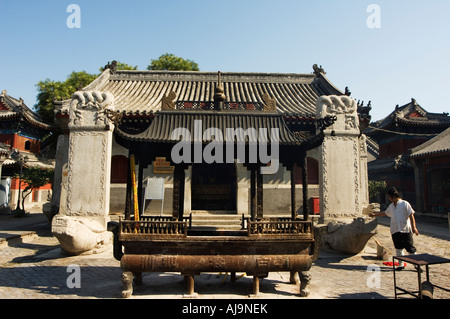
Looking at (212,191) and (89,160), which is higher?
(89,160)

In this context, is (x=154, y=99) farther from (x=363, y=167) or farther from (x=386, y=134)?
(x=386, y=134)

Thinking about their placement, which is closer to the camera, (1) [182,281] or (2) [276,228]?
(2) [276,228]

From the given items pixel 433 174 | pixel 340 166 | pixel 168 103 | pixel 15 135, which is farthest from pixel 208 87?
pixel 433 174

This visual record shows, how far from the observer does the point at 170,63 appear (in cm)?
2719

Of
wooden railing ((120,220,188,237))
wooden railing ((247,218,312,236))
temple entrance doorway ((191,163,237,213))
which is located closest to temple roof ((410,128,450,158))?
temple entrance doorway ((191,163,237,213))

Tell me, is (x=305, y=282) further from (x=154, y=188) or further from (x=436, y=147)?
(x=436, y=147)

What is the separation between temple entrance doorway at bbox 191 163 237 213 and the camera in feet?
44.4

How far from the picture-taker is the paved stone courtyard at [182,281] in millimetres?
5746

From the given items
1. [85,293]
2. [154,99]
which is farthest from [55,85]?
[85,293]

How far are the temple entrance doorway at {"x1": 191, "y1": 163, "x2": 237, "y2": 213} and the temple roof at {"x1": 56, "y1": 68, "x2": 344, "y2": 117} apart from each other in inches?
150

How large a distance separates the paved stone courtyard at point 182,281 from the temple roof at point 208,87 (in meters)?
7.69

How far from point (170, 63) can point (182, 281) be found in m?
24.2

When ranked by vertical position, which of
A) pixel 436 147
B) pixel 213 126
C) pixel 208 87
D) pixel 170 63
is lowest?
pixel 213 126

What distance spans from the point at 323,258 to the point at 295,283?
283 centimetres
